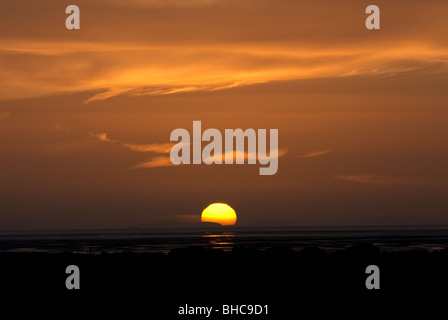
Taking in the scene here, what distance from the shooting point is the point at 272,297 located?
96.0 feet

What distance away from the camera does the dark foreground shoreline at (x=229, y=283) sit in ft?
90.6

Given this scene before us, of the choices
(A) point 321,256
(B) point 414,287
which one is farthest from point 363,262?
(B) point 414,287

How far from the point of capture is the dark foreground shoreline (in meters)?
Answer: 27.6

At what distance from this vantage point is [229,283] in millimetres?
33438
